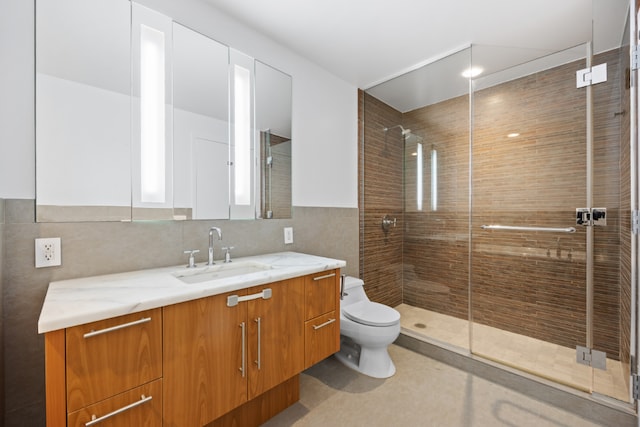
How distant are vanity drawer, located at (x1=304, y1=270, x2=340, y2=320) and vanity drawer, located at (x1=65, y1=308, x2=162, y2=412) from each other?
73 cm

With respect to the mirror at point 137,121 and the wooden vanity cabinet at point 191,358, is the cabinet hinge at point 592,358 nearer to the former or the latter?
the wooden vanity cabinet at point 191,358

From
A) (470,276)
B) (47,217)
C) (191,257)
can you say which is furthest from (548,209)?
(47,217)

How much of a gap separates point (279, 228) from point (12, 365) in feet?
4.60

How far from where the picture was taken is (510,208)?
2.50 meters

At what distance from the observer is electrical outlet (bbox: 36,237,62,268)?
118 cm

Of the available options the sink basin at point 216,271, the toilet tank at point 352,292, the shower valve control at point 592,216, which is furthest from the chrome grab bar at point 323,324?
the shower valve control at point 592,216

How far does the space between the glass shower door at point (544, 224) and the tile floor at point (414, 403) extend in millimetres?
263

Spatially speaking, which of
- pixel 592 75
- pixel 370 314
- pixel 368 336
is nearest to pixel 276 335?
pixel 368 336

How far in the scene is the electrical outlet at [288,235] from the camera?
2.08 m

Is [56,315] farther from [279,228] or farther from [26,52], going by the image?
[279,228]

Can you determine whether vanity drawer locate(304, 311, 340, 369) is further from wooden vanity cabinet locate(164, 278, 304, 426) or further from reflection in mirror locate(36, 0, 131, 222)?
reflection in mirror locate(36, 0, 131, 222)

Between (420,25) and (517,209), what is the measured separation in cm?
171

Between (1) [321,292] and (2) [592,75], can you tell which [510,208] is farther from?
(1) [321,292]

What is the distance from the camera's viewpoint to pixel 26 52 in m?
1.18
